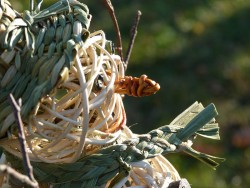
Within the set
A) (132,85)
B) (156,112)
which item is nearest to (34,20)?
(132,85)

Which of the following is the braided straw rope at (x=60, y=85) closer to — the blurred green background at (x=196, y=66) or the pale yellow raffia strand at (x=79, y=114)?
the pale yellow raffia strand at (x=79, y=114)

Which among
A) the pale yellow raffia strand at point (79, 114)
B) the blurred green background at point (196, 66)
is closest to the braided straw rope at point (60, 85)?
the pale yellow raffia strand at point (79, 114)

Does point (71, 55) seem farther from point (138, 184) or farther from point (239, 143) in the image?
point (239, 143)

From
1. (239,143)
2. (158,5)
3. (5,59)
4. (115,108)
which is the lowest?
(239,143)

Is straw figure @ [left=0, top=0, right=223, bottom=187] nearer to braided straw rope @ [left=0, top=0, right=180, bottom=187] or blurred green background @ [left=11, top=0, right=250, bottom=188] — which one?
braided straw rope @ [left=0, top=0, right=180, bottom=187]


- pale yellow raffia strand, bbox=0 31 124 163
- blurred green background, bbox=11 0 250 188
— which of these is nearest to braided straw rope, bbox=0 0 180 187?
pale yellow raffia strand, bbox=0 31 124 163

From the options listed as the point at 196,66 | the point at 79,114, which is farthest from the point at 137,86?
the point at 196,66

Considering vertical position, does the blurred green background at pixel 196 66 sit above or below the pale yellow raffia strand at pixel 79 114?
below
